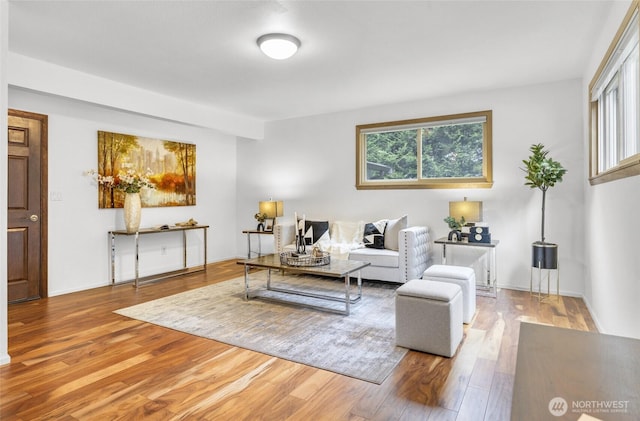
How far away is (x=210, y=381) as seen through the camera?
7.63ft

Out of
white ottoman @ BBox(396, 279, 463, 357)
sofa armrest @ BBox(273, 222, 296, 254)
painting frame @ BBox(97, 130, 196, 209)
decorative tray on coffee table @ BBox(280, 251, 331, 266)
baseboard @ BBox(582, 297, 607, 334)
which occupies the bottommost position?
baseboard @ BBox(582, 297, 607, 334)

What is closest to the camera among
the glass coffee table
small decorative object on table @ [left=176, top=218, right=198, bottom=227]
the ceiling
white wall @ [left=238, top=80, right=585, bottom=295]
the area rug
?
the area rug

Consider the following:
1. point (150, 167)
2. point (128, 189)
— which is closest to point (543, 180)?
point (128, 189)

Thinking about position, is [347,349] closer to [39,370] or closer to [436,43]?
[39,370]

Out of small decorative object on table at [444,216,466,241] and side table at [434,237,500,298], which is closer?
side table at [434,237,500,298]

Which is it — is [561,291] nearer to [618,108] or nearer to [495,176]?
[495,176]

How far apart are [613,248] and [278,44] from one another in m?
3.08

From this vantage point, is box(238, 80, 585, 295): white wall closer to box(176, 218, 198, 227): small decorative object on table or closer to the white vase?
box(176, 218, 198, 227): small decorative object on table

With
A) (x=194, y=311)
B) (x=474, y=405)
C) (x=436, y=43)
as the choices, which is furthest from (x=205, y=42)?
(x=474, y=405)

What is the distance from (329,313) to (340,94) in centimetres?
290

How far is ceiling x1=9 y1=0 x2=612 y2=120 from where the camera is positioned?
2772mm

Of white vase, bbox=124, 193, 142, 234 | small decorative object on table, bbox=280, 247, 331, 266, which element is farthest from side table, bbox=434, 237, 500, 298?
white vase, bbox=124, 193, 142, 234

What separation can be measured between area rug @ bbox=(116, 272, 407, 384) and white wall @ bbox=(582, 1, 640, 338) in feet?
4.84

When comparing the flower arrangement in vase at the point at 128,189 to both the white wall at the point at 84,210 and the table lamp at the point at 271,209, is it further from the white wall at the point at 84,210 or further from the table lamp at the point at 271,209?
the table lamp at the point at 271,209
